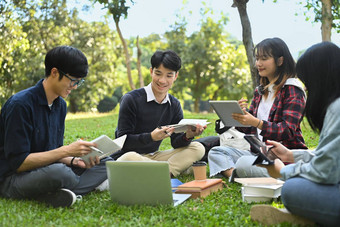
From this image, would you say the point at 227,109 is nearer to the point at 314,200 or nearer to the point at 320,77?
the point at 320,77

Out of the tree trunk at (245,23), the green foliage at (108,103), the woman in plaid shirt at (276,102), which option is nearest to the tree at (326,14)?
the tree trunk at (245,23)

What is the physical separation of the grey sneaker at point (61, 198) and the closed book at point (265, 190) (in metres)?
1.50

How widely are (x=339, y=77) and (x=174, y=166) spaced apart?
2.51m

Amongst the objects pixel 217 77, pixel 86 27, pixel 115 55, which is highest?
pixel 86 27

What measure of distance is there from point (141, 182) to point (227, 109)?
3.78 feet

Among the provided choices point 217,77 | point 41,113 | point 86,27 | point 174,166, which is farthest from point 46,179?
point 217,77

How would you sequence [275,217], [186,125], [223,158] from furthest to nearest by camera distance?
1. [223,158]
2. [186,125]
3. [275,217]

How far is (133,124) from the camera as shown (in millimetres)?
4613

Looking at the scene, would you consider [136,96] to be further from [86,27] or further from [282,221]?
[86,27]

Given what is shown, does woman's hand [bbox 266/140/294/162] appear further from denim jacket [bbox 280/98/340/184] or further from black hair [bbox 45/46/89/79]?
black hair [bbox 45/46/89/79]

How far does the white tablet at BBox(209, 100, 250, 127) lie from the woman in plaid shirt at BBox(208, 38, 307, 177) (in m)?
0.08

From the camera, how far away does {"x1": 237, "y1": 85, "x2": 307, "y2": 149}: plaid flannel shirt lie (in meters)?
3.96

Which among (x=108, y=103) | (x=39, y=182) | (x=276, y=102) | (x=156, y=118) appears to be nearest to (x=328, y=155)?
(x=276, y=102)

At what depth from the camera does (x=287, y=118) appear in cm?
400
